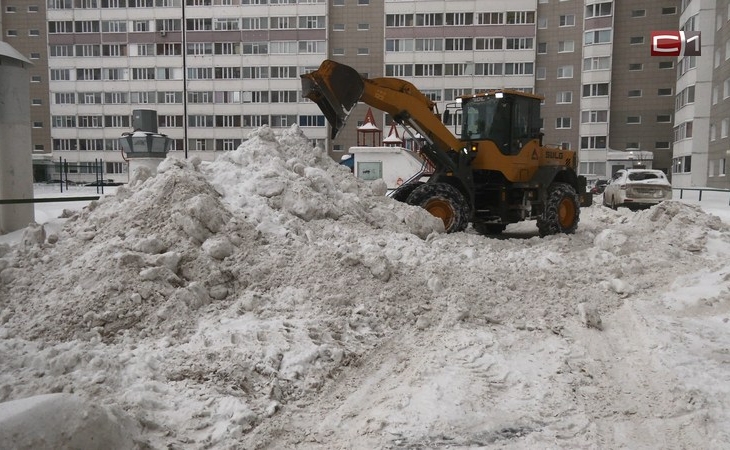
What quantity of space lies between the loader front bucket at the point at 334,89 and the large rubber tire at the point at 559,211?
4.80m

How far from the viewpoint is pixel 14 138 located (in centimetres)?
1042

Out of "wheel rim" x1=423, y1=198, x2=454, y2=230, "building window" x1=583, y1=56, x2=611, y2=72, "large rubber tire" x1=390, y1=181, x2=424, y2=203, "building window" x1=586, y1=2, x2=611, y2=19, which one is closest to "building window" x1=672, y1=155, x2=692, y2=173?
"building window" x1=583, y1=56, x2=611, y2=72

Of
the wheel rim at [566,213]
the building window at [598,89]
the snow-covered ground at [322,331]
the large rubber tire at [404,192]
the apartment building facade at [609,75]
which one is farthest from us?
the building window at [598,89]

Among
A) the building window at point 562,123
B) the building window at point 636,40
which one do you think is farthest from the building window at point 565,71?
the building window at point 636,40

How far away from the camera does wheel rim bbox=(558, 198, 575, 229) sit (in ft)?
41.8

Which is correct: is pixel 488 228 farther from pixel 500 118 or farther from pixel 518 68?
pixel 518 68

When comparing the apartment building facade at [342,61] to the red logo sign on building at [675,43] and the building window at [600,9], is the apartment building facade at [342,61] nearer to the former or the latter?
the building window at [600,9]

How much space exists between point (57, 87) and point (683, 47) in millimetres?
56075

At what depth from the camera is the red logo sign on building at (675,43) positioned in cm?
4147

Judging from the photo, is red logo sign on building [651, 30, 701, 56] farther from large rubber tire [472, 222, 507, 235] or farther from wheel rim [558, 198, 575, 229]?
large rubber tire [472, 222, 507, 235]

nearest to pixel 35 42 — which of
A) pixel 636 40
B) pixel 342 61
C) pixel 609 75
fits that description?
pixel 342 61

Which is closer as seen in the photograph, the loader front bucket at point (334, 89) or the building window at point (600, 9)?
the loader front bucket at point (334, 89)

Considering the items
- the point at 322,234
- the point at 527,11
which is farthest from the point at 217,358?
the point at 527,11

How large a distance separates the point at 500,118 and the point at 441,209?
2.48 m
